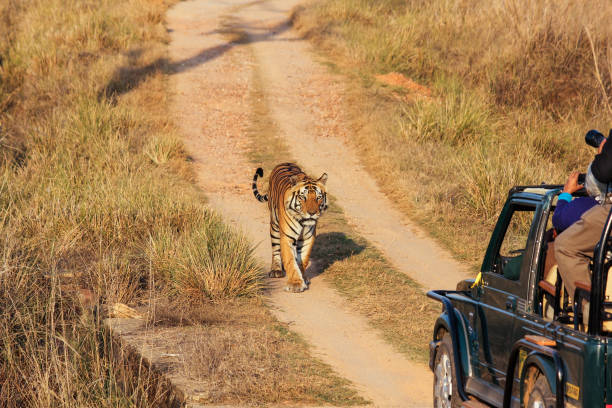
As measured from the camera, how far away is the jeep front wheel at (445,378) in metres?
5.79

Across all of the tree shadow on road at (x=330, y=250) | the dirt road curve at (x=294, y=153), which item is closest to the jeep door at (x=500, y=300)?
the dirt road curve at (x=294, y=153)

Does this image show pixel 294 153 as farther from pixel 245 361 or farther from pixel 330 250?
pixel 245 361

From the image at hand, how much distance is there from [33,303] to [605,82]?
1549 centimetres

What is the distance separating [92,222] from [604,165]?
335 inches

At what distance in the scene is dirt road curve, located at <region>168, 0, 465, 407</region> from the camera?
27.7 ft

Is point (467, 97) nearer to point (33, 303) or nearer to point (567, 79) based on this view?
point (567, 79)

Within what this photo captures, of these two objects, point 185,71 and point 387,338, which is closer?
point 387,338

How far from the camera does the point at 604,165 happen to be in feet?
14.5

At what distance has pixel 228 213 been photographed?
15.0 m

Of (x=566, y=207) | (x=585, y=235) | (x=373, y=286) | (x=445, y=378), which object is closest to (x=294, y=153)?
(x=373, y=286)

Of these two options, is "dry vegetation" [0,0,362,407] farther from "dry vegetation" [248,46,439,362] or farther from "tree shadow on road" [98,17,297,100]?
"dry vegetation" [248,46,439,362]

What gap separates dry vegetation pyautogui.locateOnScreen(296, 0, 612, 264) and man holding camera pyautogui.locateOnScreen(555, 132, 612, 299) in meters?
7.81

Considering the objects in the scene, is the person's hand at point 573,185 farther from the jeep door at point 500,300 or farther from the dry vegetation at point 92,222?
the dry vegetation at point 92,222

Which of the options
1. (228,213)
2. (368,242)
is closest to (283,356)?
(368,242)
